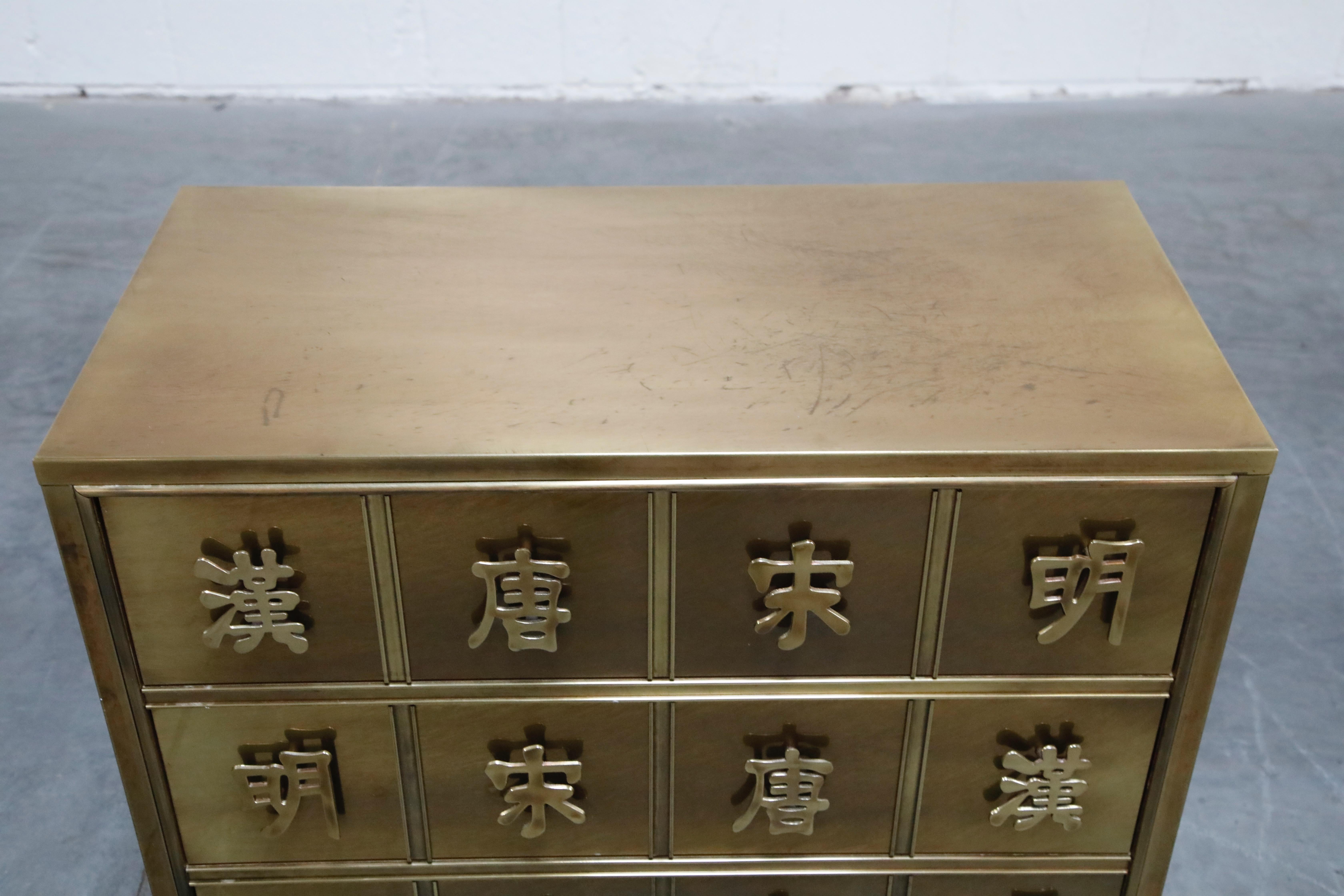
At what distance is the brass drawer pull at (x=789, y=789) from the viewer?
181 cm

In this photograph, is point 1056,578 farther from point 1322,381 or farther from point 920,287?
point 1322,381

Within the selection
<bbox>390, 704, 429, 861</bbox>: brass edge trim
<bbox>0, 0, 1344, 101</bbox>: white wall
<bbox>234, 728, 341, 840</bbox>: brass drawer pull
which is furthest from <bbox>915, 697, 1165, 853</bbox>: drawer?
<bbox>0, 0, 1344, 101</bbox>: white wall

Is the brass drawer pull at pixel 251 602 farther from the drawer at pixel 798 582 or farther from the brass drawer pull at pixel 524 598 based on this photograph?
the drawer at pixel 798 582

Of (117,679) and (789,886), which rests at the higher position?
(117,679)

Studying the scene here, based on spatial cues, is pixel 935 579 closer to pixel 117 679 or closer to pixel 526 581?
pixel 526 581

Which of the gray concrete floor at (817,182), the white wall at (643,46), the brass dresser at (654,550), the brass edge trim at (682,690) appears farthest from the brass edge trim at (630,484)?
the white wall at (643,46)

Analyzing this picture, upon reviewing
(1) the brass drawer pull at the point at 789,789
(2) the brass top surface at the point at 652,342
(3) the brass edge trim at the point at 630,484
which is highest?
(2) the brass top surface at the point at 652,342

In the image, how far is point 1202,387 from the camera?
169 cm

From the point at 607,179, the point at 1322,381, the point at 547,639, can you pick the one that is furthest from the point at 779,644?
the point at 607,179

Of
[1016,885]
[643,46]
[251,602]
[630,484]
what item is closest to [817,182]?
[643,46]

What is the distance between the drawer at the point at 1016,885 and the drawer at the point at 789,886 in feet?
0.21

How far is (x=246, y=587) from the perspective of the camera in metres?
1.65

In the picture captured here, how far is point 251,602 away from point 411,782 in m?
0.35

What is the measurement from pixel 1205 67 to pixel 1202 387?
3.61 m
